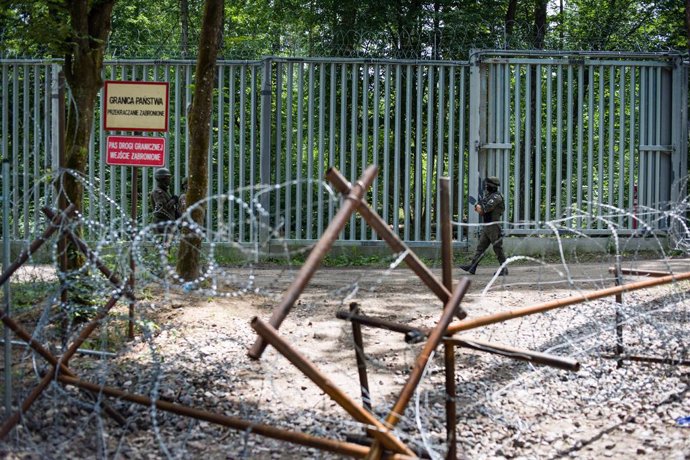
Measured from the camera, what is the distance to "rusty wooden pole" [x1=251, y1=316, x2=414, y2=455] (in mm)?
3556

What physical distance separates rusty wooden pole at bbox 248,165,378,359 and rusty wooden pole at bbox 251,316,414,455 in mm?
79

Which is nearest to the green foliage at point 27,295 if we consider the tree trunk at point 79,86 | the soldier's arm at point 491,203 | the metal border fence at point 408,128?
the tree trunk at point 79,86

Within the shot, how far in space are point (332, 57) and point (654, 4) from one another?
9.40 meters

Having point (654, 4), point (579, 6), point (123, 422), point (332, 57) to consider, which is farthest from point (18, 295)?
point (579, 6)

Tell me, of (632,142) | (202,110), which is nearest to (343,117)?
(632,142)

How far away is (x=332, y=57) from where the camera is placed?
14914mm

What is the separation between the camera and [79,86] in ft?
26.5

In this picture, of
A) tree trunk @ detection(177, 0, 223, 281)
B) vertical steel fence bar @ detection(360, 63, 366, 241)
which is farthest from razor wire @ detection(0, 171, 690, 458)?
vertical steel fence bar @ detection(360, 63, 366, 241)

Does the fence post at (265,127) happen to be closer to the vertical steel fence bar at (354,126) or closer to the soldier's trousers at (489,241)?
the vertical steel fence bar at (354,126)

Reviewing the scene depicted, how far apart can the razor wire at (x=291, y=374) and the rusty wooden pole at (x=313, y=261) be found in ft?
0.31

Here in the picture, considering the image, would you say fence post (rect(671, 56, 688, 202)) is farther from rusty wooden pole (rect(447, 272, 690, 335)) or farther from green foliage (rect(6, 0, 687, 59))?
rusty wooden pole (rect(447, 272, 690, 335))

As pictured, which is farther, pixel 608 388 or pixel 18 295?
pixel 18 295

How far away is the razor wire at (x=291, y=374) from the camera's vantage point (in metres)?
5.16

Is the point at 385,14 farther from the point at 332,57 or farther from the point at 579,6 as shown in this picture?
the point at 579,6
